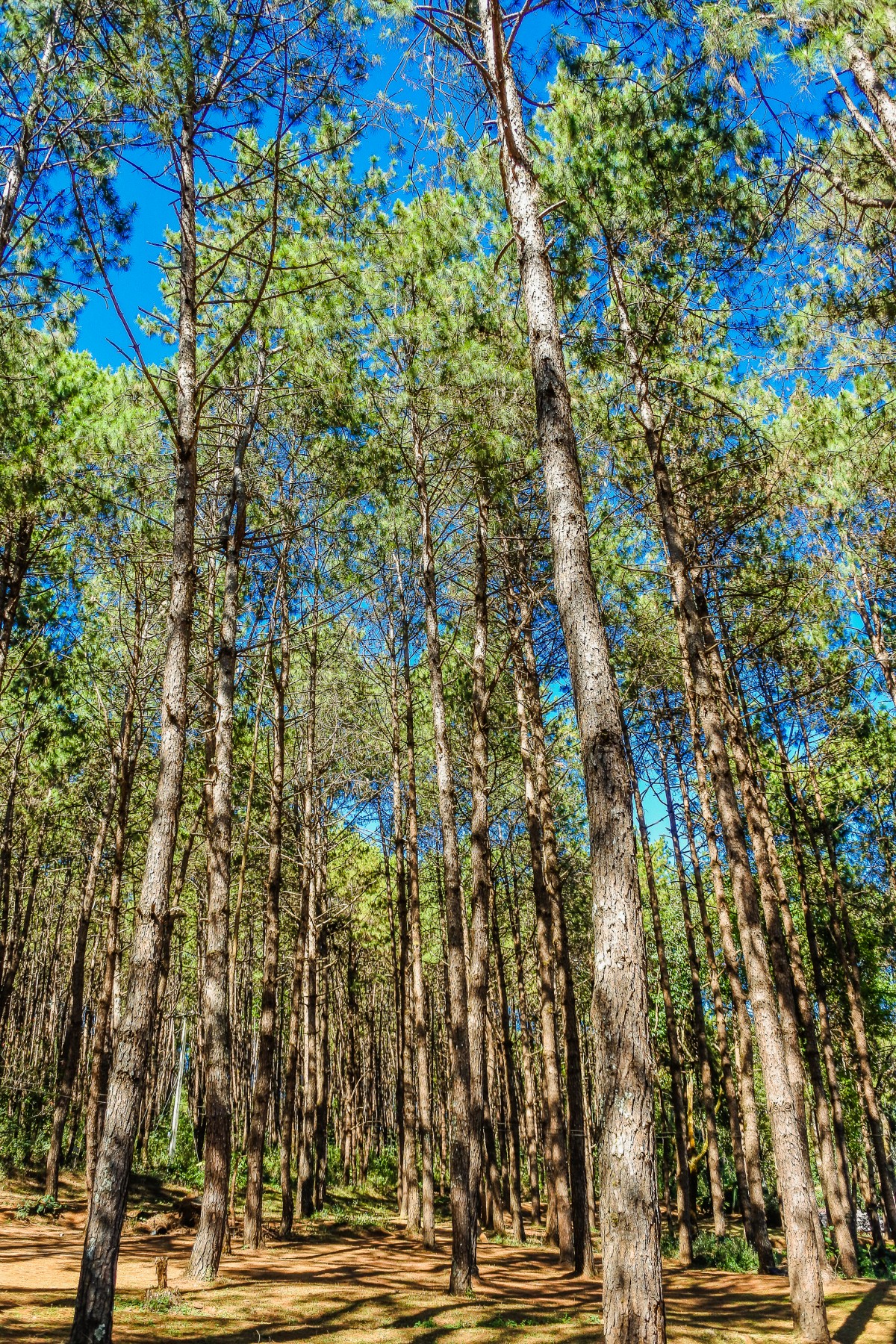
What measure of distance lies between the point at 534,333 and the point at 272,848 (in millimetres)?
8792

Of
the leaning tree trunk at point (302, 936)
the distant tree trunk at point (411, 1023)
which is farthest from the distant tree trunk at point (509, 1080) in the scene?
the leaning tree trunk at point (302, 936)

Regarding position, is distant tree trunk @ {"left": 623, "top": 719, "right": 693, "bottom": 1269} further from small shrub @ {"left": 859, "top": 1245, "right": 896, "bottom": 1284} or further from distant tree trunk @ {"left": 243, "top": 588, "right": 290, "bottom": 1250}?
distant tree trunk @ {"left": 243, "top": 588, "right": 290, "bottom": 1250}

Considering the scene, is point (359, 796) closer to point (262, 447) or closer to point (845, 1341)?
point (262, 447)

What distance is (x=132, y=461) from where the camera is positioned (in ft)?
33.7

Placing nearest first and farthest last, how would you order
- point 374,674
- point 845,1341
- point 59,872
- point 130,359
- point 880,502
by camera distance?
point 130,359, point 845,1341, point 880,502, point 374,674, point 59,872

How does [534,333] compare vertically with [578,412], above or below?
below

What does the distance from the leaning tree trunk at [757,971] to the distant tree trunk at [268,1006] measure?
477 centimetres

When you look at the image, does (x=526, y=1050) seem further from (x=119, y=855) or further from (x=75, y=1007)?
(x=119, y=855)

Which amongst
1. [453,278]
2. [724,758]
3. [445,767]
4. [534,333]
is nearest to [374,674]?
[445,767]

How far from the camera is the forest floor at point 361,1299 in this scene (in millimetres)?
5906

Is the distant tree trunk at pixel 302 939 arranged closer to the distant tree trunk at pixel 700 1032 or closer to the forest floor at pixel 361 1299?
the forest floor at pixel 361 1299

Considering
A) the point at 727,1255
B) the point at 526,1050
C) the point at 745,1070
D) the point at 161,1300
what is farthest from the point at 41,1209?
the point at 745,1070

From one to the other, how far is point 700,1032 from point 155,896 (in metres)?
12.4

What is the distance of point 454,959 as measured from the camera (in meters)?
8.77
